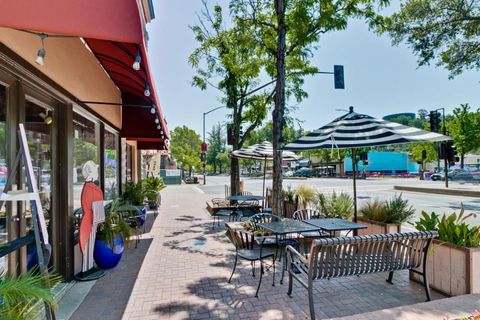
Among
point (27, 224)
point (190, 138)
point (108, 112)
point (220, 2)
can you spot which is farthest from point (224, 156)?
point (27, 224)

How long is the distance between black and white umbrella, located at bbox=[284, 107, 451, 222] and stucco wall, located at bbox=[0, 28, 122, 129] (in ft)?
12.6

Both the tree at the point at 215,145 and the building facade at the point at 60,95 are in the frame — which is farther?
the tree at the point at 215,145

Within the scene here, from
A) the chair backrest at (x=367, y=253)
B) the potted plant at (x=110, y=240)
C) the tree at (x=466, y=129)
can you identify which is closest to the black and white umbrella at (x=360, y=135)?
the chair backrest at (x=367, y=253)

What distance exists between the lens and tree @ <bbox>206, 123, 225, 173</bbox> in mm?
69625

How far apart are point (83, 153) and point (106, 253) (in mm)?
1987

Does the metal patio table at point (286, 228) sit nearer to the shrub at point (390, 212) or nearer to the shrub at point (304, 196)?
the shrub at point (390, 212)

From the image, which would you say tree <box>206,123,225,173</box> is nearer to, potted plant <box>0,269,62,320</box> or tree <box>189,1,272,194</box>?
tree <box>189,1,272,194</box>

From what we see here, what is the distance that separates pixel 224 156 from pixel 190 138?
43.6ft

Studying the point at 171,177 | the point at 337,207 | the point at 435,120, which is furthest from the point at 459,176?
the point at 337,207

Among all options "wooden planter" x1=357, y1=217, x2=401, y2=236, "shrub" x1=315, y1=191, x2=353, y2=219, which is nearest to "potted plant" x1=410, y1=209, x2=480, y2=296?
"wooden planter" x1=357, y1=217, x2=401, y2=236

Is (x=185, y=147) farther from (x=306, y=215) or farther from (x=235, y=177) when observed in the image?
(x=306, y=215)

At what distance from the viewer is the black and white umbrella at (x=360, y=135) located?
14.9ft

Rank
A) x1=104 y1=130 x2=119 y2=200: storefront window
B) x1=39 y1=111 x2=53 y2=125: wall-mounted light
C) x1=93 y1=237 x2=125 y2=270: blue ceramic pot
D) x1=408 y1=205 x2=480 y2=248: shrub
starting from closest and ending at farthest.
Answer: x1=408 y1=205 x2=480 y2=248: shrub
x1=39 y1=111 x2=53 y2=125: wall-mounted light
x1=93 y1=237 x2=125 y2=270: blue ceramic pot
x1=104 y1=130 x2=119 y2=200: storefront window

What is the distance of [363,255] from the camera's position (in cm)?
363
